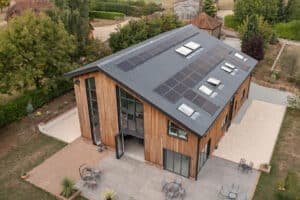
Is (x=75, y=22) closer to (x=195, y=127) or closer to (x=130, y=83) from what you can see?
(x=130, y=83)

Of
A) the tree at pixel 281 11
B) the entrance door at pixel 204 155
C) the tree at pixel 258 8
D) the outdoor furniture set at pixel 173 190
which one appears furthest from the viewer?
the tree at pixel 281 11

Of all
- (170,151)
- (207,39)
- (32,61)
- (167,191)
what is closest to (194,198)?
(167,191)

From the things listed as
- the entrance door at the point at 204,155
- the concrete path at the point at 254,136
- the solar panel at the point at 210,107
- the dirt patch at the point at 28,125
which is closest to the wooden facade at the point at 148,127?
the entrance door at the point at 204,155

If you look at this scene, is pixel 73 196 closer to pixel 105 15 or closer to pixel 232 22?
pixel 232 22

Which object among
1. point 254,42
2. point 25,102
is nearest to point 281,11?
point 254,42

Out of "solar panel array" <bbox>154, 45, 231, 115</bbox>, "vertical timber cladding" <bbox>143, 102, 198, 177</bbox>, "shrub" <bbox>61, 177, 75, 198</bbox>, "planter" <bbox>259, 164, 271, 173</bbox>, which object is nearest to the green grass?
"shrub" <bbox>61, 177, 75, 198</bbox>

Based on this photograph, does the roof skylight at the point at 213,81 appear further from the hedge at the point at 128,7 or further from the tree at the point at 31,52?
the hedge at the point at 128,7
